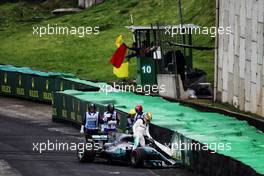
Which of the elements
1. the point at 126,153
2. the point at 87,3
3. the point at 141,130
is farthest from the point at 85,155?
the point at 87,3

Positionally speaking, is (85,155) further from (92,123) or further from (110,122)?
(110,122)

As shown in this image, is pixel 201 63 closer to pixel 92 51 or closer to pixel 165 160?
pixel 92 51

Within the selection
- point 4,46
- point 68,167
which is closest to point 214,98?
point 68,167

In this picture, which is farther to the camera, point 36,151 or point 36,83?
point 36,83

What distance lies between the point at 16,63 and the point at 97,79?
11.4 meters

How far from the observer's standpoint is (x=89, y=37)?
80562mm

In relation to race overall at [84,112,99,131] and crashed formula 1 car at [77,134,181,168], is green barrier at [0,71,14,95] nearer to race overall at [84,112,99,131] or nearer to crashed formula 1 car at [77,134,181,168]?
race overall at [84,112,99,131]

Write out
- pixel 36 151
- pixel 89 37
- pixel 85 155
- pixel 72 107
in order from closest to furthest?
pixel 85 155 < pixel 36 151 < pixel 72 107 < pixel 89 37

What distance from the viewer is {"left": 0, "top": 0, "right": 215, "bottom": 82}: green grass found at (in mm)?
69438

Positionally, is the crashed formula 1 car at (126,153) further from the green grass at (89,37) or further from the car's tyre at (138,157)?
the green grass at (89,37)

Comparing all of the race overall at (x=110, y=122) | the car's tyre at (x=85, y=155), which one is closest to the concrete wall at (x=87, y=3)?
the race overall at (x=110, y=122)

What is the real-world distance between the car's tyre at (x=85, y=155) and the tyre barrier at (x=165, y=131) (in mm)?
2632

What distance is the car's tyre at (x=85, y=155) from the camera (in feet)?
112

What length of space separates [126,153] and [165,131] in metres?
1.86
